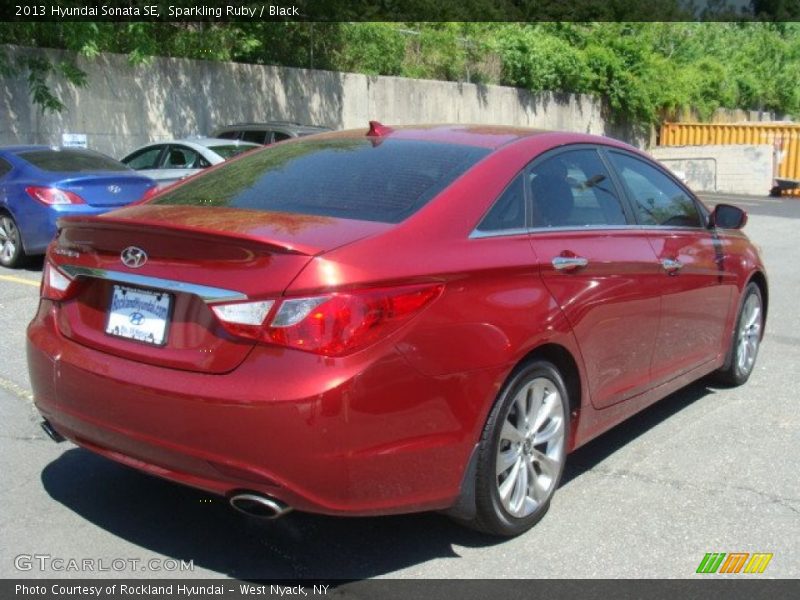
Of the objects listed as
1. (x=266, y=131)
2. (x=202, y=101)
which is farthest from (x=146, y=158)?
(x=202, y=101)

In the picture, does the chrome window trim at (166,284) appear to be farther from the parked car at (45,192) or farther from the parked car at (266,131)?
the parked car at (266,131)

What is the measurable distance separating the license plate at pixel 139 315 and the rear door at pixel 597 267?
5.13 ft

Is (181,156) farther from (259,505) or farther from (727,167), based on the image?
(727,167)

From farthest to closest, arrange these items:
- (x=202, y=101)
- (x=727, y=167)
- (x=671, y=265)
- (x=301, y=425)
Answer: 1. (x=727, y=167)
2. (x=202, y=101)
3. (x=671, y=265)
4. (x=301, y=425)

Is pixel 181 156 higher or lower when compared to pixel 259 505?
higher

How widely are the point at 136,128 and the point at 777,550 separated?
16.5 m

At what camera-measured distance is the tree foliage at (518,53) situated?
16781 millimetres

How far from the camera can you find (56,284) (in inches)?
151

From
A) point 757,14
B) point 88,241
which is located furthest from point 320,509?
point 757,14

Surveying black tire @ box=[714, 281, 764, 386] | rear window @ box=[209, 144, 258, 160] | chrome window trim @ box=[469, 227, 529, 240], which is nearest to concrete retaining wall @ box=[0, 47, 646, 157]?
rear window @ box=[209, 144, 258, 160]

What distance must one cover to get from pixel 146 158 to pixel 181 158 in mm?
893

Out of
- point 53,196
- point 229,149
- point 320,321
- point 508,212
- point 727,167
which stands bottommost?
point 727,167

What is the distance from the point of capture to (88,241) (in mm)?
3689

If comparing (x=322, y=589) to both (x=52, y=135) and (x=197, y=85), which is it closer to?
(x=52, y=135)
